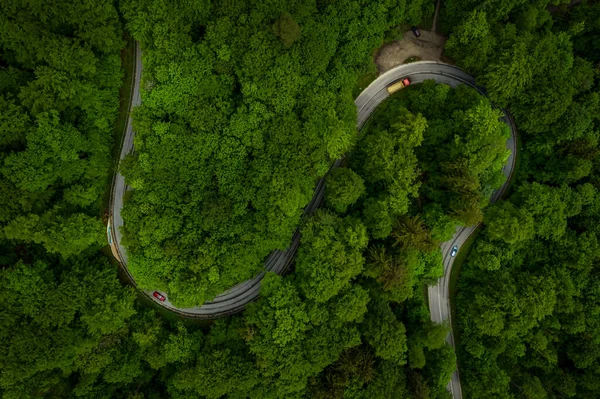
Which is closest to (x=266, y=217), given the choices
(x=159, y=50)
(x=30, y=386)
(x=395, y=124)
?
(x=395, y=124)

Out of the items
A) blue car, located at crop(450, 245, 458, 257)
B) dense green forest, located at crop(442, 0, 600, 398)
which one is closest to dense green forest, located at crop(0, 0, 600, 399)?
dense green forest, located at crop(442, 0, 600, 398)

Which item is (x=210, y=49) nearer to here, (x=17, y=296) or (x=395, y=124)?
(x=395, y=124)

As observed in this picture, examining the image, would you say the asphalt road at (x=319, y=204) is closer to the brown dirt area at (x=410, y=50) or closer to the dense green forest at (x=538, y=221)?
the brown dirt area at (x=410, y=50)

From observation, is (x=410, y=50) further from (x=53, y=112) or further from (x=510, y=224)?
(x=53, y=112)

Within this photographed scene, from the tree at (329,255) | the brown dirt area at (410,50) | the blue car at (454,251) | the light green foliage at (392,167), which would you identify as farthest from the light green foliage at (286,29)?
the blue car at (454,251)

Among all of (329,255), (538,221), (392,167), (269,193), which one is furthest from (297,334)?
(538,221)

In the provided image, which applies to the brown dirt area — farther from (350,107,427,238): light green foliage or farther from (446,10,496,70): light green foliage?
(350,107,427,238): light green foliage
